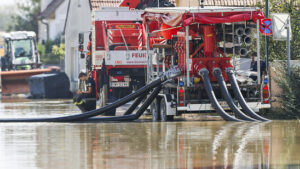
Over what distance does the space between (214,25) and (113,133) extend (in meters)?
4.89

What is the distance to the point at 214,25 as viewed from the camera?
19484 millimetres

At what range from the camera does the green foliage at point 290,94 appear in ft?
61.5

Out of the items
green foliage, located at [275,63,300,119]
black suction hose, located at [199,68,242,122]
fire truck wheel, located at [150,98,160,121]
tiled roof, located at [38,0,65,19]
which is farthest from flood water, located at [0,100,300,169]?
tiled roof, located at [38,0,65,19]

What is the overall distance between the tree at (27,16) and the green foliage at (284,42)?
4858 cm

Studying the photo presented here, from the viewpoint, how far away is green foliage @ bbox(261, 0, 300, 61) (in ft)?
70.2

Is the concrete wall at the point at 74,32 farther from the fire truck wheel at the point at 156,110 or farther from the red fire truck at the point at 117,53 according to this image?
the fire truck wheel at the point at 156,110

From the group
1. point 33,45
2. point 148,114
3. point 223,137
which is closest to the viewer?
point 223,137

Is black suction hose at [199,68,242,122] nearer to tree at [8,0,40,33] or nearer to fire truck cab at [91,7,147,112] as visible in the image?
fire truck cab at [91,7,147,112]

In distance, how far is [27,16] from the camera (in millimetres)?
72938

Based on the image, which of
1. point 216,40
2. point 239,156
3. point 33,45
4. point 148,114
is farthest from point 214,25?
point 33,45

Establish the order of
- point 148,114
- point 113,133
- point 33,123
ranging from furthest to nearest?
point 148,114
point 33,123
point 113,133

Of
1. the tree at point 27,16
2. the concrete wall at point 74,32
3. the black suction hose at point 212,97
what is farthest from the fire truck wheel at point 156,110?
the tree at point 27,16

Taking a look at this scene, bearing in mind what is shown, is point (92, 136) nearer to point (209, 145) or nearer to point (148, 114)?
point (209, 145)

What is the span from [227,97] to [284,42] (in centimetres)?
478
